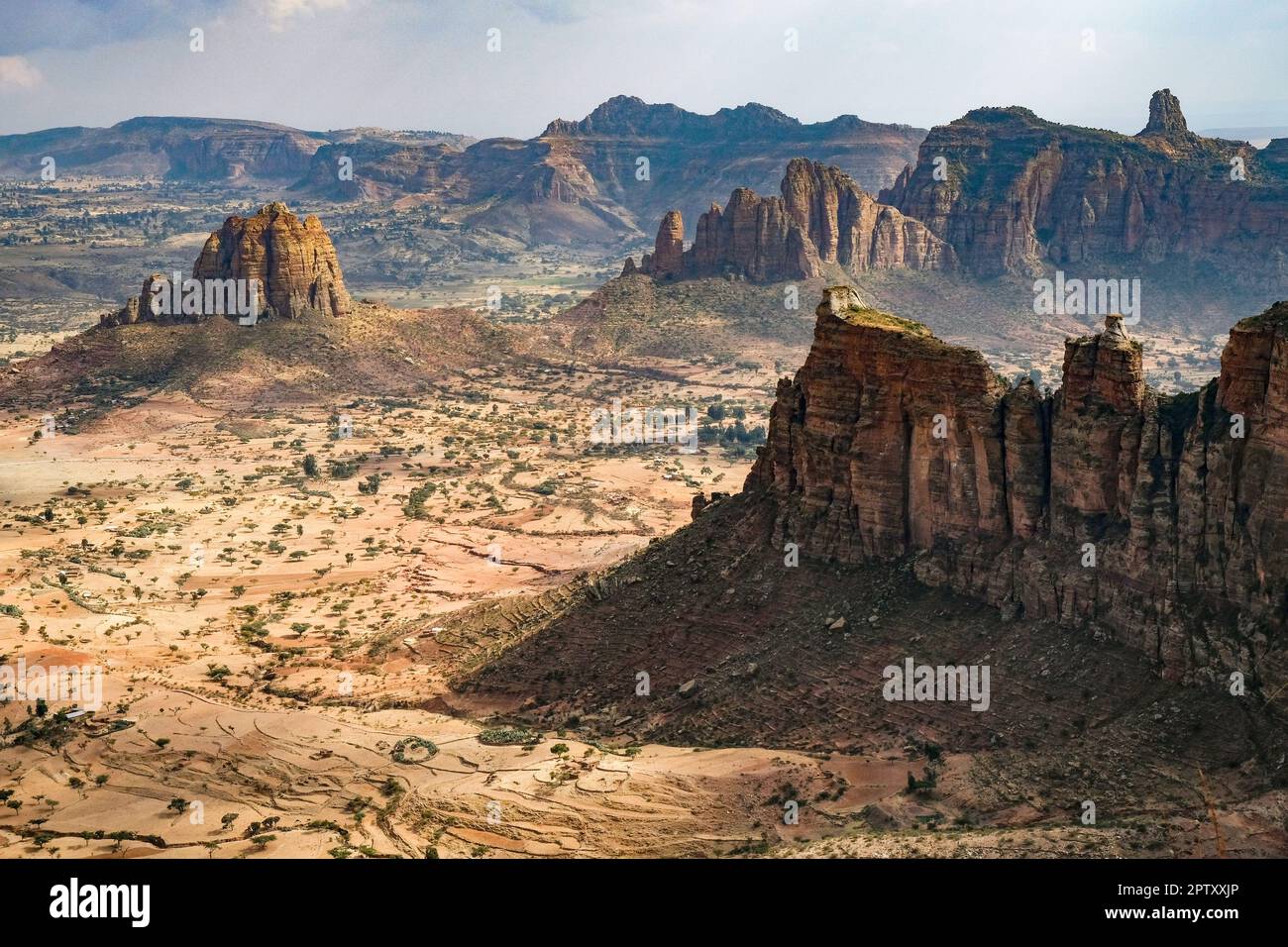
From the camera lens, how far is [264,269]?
146 metres

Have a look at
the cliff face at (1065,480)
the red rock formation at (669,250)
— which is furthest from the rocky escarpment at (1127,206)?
the cliff face at (1065,480)

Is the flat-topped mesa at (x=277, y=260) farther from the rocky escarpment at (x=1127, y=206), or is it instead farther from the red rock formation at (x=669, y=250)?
the rocky escarpment at (x=1127, y=206)

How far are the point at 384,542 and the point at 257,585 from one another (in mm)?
12757

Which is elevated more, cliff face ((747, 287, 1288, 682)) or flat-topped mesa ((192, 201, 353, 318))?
flat-topped mesa ((192, 201, 353, 318))

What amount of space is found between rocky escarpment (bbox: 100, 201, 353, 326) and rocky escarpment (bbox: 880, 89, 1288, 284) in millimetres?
101152

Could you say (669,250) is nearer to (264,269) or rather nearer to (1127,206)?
(264,269)

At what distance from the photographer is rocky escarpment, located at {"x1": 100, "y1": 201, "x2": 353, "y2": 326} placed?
14262 centimetres

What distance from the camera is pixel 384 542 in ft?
286

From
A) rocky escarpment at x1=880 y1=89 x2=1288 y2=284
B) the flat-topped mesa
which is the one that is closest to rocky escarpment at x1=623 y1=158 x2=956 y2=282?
rocky escarpment at x1=880 y1=89 x2=1288 y2=284

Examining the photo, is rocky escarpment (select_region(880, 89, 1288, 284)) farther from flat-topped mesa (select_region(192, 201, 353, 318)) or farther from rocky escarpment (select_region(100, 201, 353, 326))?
rocky escarpment (select_region(100, 201, 353, 326))

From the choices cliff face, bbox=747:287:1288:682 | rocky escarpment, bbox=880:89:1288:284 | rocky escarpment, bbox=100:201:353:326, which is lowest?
cliff face, bbox=747:287:1288:682

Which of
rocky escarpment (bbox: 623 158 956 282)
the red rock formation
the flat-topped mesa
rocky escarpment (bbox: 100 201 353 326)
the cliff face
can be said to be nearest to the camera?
the cliff face

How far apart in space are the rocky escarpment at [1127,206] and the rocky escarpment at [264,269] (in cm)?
10115

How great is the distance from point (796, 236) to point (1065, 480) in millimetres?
143340
